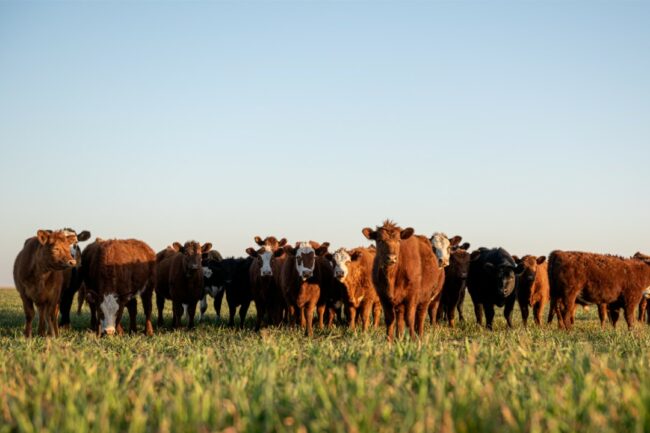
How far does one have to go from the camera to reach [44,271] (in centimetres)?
1223

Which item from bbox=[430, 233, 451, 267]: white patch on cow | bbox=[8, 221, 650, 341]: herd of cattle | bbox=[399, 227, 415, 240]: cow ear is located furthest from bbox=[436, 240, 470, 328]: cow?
bbox=[399, 227, 415, 240]: cow ear

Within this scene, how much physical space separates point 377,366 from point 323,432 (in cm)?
198

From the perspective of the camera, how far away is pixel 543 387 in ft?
14.8

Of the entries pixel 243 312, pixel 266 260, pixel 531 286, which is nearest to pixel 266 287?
pixel 266 260

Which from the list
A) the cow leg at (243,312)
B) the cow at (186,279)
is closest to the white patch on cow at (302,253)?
the cow at (186,279)

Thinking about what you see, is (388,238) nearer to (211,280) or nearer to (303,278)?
(303,278)

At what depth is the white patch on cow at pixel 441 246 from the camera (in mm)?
14823

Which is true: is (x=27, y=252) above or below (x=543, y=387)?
above

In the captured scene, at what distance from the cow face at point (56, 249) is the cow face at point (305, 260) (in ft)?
14.3

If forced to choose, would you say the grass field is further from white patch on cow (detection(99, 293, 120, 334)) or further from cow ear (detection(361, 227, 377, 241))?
white patch on cow (detection(99, 293, 120, 334))

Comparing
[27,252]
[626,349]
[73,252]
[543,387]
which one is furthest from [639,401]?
[73,252]

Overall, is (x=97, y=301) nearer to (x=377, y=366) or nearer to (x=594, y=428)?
(x=377, y=366)

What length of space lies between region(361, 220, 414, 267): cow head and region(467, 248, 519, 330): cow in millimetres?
5394

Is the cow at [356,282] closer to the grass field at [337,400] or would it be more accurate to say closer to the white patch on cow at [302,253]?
the white patch on cow at [302,253]
